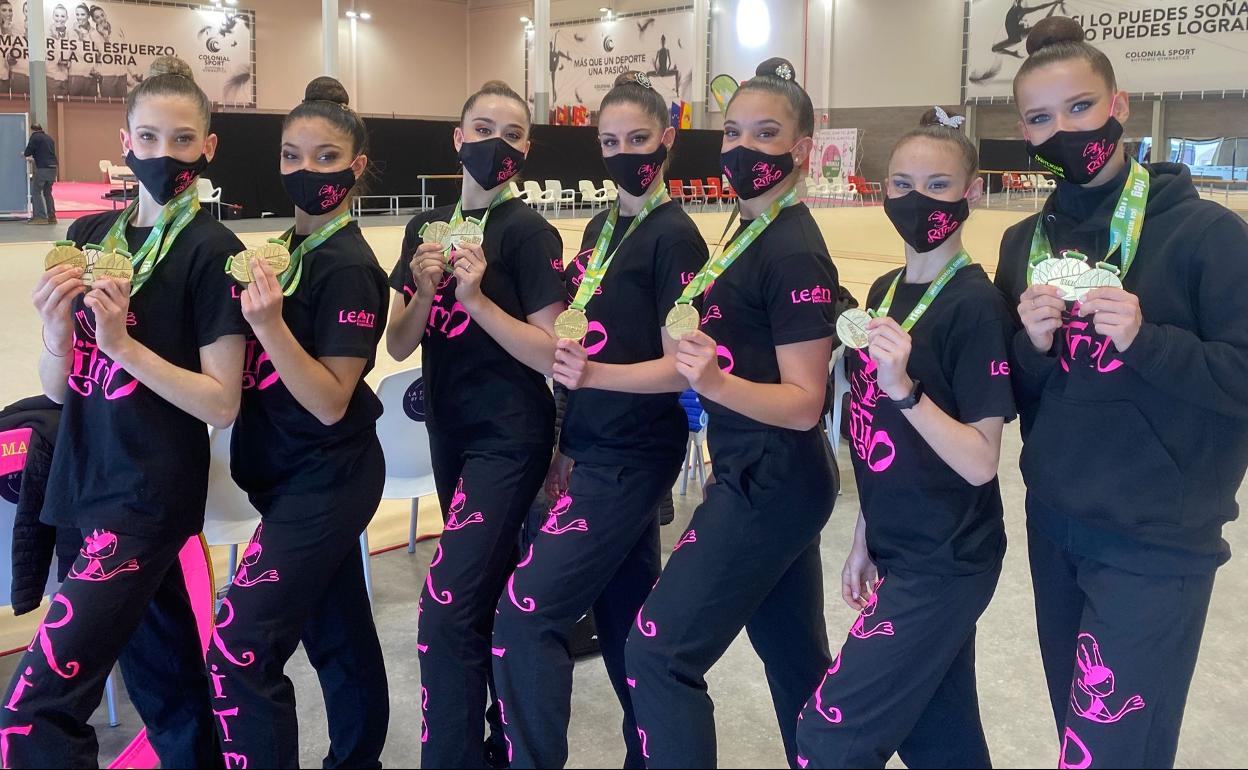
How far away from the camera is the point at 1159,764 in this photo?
73.0 inches

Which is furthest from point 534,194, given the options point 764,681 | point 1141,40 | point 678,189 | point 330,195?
point 330,195

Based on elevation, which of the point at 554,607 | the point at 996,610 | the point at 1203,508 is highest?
the point at 1203,508

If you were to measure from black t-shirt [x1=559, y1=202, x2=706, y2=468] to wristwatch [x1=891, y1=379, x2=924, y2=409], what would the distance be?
64cm

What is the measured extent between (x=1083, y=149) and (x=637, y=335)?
40.4 inches

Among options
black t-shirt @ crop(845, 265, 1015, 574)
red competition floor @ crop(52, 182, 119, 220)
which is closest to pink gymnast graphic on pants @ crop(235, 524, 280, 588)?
black t-shirt @ crop(845, 265, 1015, 574)

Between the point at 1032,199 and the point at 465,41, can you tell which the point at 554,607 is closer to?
the point at 1032,199

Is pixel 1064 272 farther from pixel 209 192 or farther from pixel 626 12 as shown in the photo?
pixel 626 12

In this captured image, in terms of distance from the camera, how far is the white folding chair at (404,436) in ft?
13.1

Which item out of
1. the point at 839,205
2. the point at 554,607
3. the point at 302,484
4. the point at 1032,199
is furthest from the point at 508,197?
the point at 839,205

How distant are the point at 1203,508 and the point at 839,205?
2347 cm

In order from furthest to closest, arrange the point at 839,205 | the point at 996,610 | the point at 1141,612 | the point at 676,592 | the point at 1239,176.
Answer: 1. the point at 839,205
2. the point at 1239,176
3. the point at 996,610
4. the point at 676,592
5. the point at 1141,612

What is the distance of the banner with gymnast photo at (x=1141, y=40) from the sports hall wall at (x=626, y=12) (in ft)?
1.48

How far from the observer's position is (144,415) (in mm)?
2246

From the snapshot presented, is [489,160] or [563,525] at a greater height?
[489,160]
